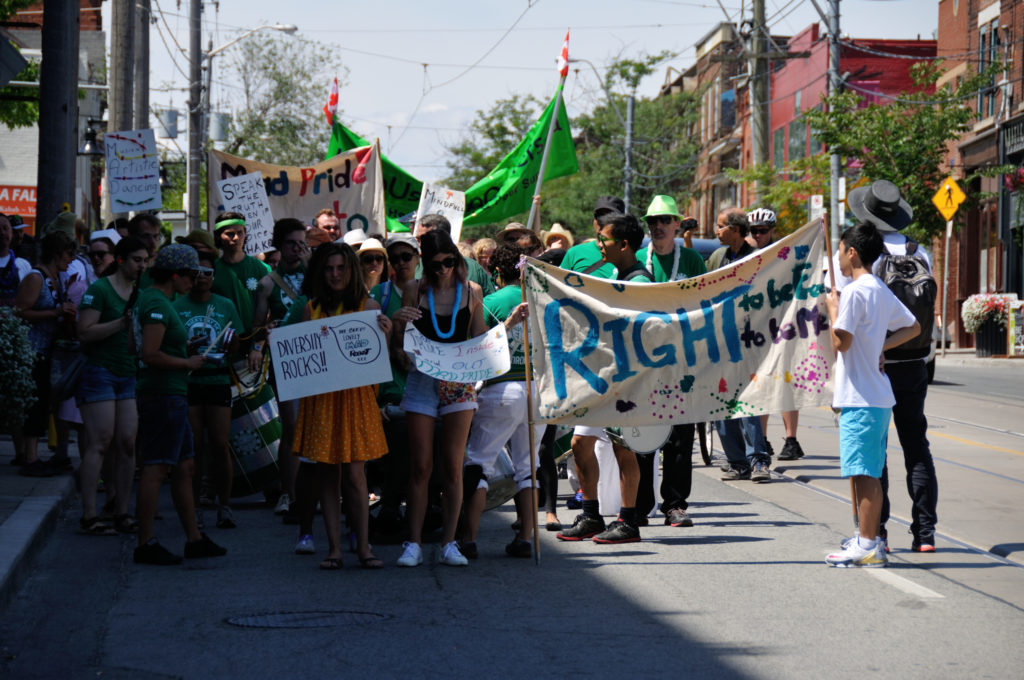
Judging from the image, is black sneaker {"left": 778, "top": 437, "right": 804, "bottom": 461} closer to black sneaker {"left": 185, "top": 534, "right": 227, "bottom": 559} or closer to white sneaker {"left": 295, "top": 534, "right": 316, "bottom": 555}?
white sneaker {"left": 295, "top": 534, "right": 316, "bottom": 555}

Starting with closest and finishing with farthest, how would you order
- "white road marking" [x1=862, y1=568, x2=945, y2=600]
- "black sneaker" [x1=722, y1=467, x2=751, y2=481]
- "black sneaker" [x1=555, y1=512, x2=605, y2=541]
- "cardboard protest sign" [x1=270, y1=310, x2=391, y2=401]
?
"white road marking" [x1=862, y1=568, x2=945, y2=600] < "cardboard protest sign" [x1=270, y1=310, x2=391, y2=401] < "black sneaker" [x1=555, y1=512, x2=605, y2=541] < "black sneaker" [x1=722, y1=467, x2=751, y2=481]

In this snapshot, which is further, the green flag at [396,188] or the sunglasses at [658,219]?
the green flag at [396,188]

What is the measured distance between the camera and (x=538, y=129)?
1451 cm

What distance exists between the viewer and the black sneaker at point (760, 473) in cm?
1119

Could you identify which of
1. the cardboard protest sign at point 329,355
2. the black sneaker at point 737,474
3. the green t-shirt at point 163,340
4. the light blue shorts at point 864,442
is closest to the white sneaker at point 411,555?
the cardboard protest sign at point 329,355

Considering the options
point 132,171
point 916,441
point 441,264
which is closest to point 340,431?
point 441,264

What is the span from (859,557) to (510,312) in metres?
2.52

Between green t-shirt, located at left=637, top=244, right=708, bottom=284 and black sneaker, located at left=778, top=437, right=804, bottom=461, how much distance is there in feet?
12.1

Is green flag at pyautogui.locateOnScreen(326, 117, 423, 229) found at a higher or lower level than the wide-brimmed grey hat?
higher

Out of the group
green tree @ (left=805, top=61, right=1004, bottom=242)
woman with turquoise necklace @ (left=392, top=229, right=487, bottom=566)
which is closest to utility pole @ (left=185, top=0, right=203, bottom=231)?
green tree @ (left=805, top=61, right=1004, bottom=242)

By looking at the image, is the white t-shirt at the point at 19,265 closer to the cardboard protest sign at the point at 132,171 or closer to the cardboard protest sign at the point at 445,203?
the cardboard protest sign at the point at 132,171

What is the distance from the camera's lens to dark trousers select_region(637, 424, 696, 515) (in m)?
8.91

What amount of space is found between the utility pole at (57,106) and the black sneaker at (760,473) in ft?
22.5

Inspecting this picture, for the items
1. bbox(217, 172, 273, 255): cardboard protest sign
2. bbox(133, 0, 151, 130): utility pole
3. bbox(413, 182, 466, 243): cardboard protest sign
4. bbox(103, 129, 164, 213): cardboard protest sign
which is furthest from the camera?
bbox(133, 0, 151, 130): utility pole
